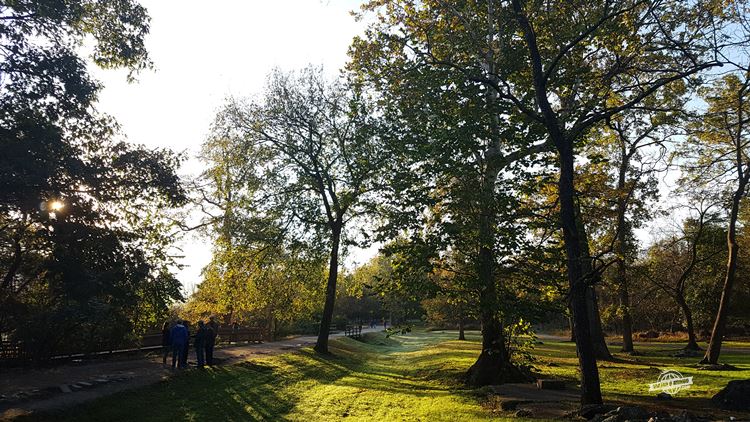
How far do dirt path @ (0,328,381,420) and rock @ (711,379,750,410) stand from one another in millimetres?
14161

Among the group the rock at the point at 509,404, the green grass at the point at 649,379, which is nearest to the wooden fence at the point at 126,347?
the rock at the point at 509,404

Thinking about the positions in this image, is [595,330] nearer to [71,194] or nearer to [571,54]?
[571,54]

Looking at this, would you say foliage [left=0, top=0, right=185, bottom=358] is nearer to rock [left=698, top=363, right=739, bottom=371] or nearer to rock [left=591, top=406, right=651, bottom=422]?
rock [left=591, top=406, right=651, bottom=422]

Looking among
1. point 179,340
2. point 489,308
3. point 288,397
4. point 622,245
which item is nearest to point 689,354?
point 622,245

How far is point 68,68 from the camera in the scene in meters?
12.7

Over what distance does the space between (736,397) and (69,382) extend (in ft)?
53.5

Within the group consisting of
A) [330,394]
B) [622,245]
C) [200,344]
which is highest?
[622,245]

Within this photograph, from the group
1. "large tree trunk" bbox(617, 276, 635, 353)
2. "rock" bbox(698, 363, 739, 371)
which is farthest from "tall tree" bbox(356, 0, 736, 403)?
"large tree trunk" bbox(617, 276, 635, 353)

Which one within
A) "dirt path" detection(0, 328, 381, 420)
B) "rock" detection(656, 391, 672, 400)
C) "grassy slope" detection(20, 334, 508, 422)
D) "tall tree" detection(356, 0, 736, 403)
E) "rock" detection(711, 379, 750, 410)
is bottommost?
"grassy slope" detection(20, 334, 508, 422)

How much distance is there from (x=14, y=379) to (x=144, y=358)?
23.3 ft

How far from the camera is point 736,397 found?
348 inches

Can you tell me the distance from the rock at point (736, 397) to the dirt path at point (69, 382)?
1416 centimetres

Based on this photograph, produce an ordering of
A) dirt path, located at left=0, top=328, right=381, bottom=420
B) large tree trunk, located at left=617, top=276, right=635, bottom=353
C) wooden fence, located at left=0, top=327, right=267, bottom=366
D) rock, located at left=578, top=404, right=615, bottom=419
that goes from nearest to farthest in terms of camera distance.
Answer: rock, located at left=578, top=404, right=615, bottom=419
dirt path, located at left=0, top=328, right=381, bottom=420
wooden fence, located at left=0, top=327, right=267, bottom=366
large tree trunk, located at left=617, top=276, right=635, bottom=353

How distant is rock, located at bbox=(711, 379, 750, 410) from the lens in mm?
8695
